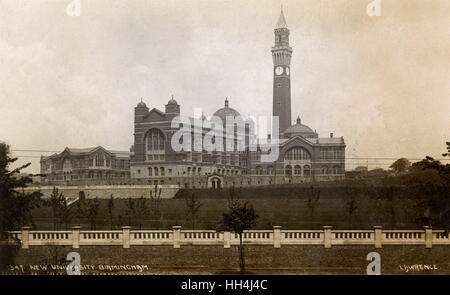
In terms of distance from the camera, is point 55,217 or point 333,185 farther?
point 333,185

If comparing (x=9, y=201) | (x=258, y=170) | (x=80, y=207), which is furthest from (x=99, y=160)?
(x=258, y=170)

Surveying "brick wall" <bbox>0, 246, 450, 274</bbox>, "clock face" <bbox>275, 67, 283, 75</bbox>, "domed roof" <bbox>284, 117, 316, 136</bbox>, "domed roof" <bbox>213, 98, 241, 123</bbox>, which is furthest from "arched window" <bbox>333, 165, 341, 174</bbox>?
"brick wall" <bbox>0, 246, 450, 274</bbox>

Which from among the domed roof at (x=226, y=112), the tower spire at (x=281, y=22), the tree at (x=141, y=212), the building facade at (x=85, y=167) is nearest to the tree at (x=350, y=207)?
the domed roof at (x=226, y=112)

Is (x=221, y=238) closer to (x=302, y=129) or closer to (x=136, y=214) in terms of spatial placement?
(x=136, y=214)

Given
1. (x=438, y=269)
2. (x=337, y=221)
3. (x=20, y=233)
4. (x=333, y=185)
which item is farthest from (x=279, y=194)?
(x=20, y=233)

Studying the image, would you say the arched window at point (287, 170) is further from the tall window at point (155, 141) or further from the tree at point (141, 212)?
the tree at point (141, 212)

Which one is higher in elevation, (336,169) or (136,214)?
(336,169)
